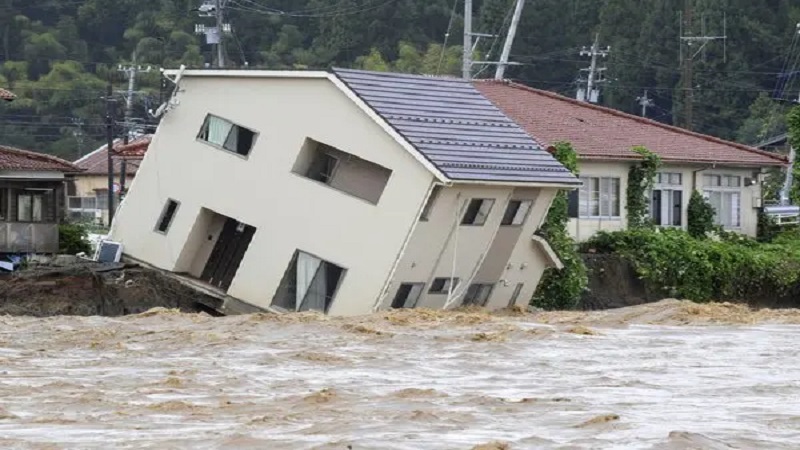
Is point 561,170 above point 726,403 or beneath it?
above

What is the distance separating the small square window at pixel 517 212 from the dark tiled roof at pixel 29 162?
546 inches

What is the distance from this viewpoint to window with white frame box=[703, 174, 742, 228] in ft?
180

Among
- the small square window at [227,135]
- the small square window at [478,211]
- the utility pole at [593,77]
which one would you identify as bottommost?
the small square window at [478,211]

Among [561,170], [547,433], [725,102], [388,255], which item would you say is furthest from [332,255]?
[725,102]

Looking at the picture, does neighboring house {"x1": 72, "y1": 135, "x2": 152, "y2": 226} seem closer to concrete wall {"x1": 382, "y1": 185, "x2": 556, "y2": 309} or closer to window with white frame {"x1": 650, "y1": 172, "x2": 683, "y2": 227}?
window with white frame {"x1": 650, "y1": 172, "x2": 683, "y2": 227}

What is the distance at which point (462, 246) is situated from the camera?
39156 millimetres

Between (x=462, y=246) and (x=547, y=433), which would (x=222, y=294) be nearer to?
(x=462, y=246)

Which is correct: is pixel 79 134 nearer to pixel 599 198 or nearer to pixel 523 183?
pixel 599 198

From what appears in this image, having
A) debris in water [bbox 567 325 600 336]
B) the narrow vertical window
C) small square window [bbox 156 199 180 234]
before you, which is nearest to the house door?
small square window [bbox 156 199 180 234]

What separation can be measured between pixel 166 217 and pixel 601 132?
15.2 metres

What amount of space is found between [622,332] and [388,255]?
24.2ft

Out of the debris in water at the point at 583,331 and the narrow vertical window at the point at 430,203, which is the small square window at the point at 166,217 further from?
the debris in water at the point at 583,331

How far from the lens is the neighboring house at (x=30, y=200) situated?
46625mm

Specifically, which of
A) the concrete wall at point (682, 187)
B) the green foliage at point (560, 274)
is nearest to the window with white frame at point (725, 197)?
the concrete wall at point (682, 187)
